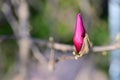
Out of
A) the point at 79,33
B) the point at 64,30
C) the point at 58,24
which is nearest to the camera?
the point at 79,33

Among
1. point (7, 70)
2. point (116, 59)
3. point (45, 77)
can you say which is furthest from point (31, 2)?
point (45, 77)

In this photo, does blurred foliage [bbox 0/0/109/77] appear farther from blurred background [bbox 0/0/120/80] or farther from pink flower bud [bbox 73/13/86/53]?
pink flower bud [bbox 73/13/86/53]

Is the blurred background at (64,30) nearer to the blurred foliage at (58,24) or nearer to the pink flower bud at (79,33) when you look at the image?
the blurred foliage at (58,24)

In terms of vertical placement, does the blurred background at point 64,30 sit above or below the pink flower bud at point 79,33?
below

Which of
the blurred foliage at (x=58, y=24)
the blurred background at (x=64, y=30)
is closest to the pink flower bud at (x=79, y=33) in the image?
the blurred background at (x=64, y=30)

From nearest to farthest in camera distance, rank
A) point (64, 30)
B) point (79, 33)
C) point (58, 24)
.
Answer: point (79, 33)
point (58, 24)
point (64, 30)

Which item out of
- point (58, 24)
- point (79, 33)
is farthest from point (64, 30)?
point (79, 33)

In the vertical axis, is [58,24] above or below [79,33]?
below

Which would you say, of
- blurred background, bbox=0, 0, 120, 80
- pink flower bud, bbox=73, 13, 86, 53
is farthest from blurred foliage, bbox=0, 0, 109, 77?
pink flower bud, bbox=73, 13, 86, 53

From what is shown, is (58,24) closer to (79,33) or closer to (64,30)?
(64,30)
